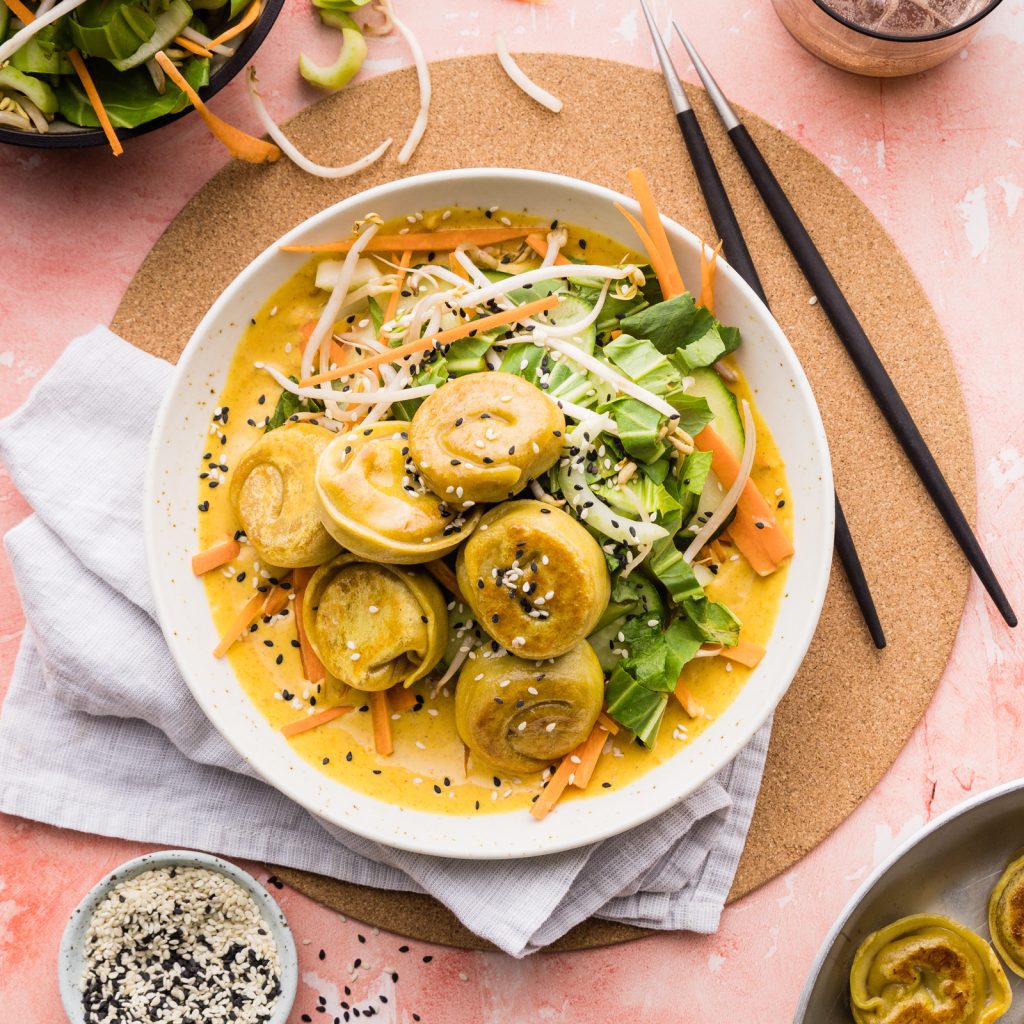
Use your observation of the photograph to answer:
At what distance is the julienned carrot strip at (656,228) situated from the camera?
101 inches

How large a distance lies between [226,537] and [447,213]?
109 cm

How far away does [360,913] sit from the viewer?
9.71 feet

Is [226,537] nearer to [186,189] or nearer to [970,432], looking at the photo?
Answer: [186,189]

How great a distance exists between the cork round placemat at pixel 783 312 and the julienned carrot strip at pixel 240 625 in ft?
2.54

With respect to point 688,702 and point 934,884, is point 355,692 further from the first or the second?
point 934,884

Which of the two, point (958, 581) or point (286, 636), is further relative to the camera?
point (958, 581)

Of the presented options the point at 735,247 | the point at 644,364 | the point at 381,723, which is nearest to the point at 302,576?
the point at 381,723

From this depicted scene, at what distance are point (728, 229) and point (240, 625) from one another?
1791 millimetres

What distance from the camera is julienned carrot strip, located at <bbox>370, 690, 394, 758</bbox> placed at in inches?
106

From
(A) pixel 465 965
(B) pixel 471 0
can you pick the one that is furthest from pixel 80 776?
(B) pixel 471 0

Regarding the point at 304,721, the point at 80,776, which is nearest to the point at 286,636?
the point at 304,721

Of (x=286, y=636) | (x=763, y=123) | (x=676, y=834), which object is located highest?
(x=763, y=123)

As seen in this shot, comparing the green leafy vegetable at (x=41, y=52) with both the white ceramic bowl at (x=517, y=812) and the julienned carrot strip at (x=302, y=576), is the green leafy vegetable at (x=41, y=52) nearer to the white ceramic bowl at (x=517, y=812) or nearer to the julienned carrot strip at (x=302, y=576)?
the white ceramic bowl at (x=517, y=812)

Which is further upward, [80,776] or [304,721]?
[304,721]
